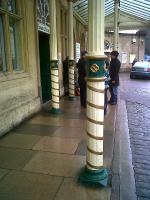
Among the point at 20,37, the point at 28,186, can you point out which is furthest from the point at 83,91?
the point at 28,186

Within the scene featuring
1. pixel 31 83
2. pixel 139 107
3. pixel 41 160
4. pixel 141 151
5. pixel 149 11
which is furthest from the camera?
pixel 149 11

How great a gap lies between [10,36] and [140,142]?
410cm

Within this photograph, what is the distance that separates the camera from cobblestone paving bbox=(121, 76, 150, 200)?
3624 millimetres

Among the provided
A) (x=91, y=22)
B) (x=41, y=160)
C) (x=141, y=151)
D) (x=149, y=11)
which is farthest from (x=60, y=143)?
(x=149, y=11)

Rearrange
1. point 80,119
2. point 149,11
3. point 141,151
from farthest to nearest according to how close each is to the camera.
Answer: point 149,11, point 80,119, point 141,151

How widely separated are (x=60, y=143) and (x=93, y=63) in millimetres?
2318

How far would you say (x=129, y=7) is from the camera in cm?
1620

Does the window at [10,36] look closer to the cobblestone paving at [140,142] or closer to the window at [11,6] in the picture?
the window at [11,6]

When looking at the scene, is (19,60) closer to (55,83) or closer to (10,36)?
(10,36)

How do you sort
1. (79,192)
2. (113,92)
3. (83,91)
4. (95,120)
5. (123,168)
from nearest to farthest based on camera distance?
(79,192), (95,120), (123,168), (83,91), (113,92)

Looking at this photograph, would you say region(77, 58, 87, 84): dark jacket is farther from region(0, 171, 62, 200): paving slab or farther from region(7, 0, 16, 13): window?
region(0, 171, 62, 200): paving slab

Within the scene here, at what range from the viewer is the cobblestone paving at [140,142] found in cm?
362

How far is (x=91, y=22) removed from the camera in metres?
3.22

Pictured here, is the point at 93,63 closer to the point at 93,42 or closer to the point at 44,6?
the point at 93,42
